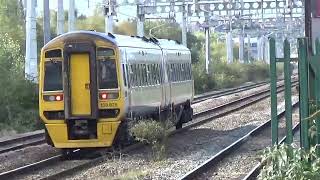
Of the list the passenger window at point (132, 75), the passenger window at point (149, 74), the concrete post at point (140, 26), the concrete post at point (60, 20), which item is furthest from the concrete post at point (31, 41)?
the concrete post at point (140, 26)

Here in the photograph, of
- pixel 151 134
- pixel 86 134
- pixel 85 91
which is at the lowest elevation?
pixel 151 134

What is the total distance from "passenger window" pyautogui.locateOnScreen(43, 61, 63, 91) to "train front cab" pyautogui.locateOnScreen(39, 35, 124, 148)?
0.23ft

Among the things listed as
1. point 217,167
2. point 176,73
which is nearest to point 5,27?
point 176,73

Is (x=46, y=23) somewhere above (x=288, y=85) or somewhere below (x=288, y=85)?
above

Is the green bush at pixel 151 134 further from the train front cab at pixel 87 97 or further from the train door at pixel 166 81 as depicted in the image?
the train door at pixel 166 81

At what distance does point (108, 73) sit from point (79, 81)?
681mm

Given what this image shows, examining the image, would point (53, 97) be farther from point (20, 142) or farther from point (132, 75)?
point (20, 142)

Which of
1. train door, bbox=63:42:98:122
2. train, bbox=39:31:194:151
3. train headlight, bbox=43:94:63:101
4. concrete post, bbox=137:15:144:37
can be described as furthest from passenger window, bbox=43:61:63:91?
concrete post, bbox=137:15:144:37

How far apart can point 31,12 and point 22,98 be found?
3.39 meters

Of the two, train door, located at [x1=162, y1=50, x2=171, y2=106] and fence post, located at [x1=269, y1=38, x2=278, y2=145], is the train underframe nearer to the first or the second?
train door, located at [x1=162, y1=50, x2=171, y2=106]

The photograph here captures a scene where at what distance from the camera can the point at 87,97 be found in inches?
647

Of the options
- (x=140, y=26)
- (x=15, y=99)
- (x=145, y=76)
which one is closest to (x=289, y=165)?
(x=145, y=76)

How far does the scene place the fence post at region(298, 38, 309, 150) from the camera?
9188 millimetres

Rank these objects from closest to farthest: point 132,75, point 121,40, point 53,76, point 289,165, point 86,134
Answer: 1. point 289,165
2. point 86,134
3. point 53,76
4. point 121,40
5. point 132,75
